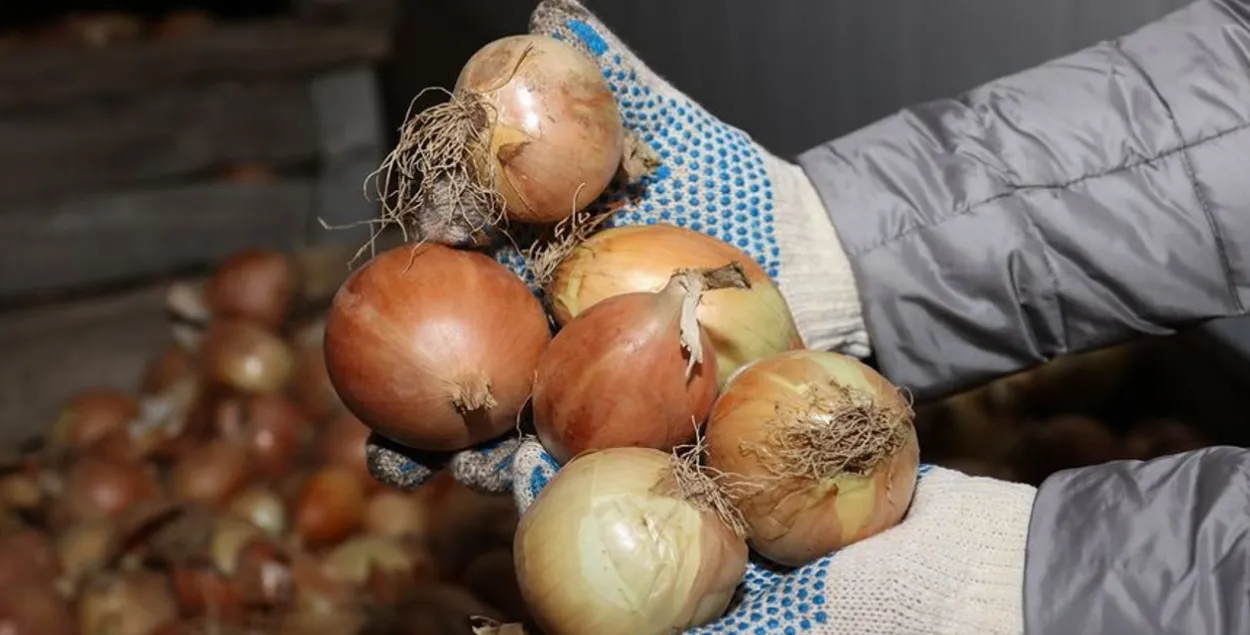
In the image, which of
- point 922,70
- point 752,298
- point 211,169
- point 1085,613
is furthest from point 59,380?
point 1085,613

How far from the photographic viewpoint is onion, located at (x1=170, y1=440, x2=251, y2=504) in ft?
5.59

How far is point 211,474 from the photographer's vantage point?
1717 mm

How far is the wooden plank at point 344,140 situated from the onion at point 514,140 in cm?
170

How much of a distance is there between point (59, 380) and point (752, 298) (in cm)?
183

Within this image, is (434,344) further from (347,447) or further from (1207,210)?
(347,447)

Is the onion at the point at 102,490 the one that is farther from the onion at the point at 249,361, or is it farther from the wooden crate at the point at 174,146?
the wooden crate at the point at 174,146

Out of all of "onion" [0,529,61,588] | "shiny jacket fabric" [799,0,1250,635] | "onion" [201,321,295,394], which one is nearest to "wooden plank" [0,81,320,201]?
"onion" [201,321,295,394]

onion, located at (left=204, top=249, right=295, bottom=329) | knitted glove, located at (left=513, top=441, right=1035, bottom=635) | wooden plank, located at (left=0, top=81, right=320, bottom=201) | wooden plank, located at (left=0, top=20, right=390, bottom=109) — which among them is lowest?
onion, located at (left=204, top=249, right=295, bottom=329)

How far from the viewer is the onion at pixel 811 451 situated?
72 cm

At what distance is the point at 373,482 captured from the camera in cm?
169

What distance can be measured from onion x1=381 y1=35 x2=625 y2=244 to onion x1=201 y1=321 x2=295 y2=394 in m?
1.13

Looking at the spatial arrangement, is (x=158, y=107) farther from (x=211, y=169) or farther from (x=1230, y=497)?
(x=1230, y=497)

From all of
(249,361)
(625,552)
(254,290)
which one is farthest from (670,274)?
(254,290)

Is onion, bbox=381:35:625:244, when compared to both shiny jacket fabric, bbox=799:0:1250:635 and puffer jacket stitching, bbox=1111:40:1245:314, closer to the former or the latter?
shiny jacket fabric, bbox=799:0:1250:635
